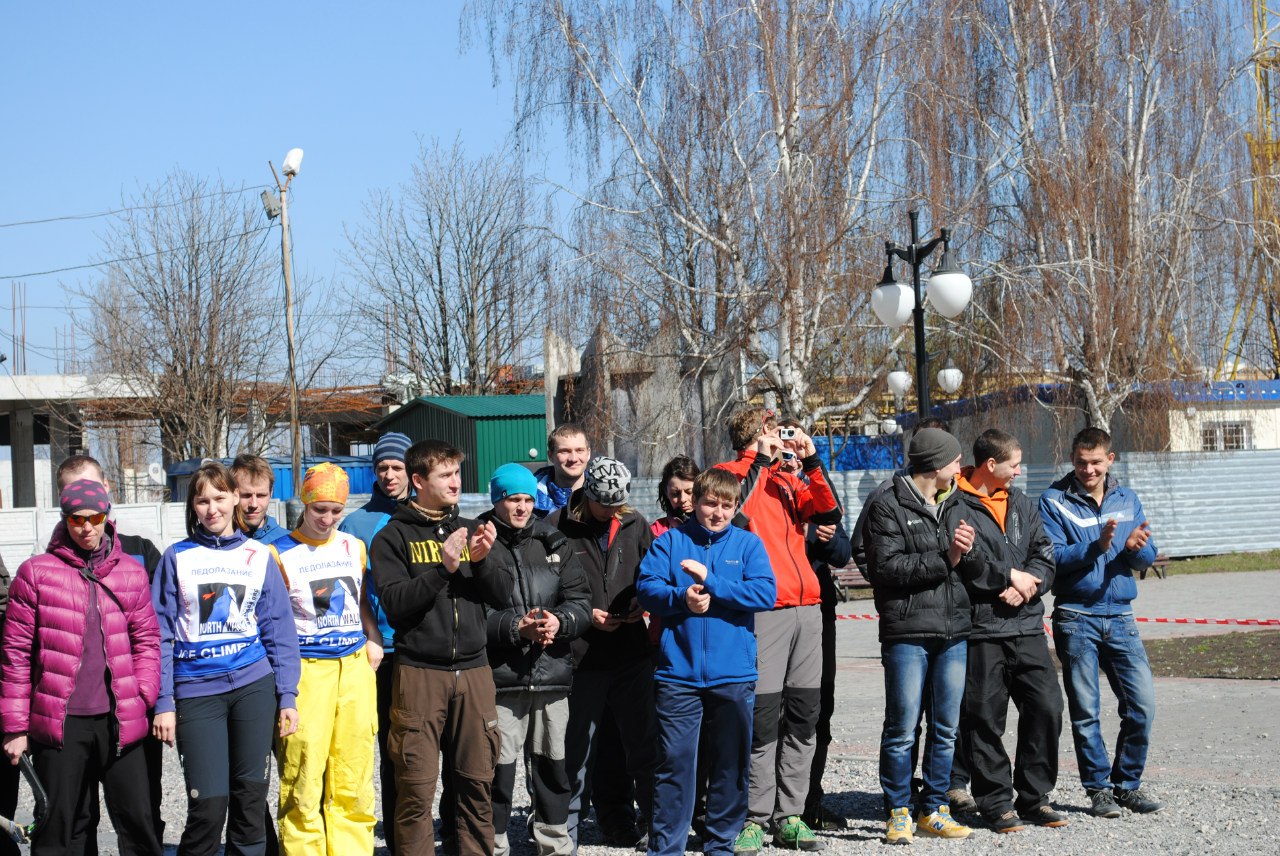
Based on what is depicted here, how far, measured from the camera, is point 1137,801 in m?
6.68

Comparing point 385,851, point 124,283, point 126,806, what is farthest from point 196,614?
point 124,283

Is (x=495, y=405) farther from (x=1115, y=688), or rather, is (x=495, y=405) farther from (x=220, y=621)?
(x=220, y=621)

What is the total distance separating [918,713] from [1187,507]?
69.0 feet

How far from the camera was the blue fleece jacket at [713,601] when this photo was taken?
19.1ft

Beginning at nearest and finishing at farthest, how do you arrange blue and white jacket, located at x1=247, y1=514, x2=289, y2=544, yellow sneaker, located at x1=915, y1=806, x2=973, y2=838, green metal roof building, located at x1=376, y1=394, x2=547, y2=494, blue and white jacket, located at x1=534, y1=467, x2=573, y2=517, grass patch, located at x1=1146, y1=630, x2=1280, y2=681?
blue and white jacket, located at x1=247, y1=514, x2=289, y2=544 → yellow sneaker, located at x1=915, y1=806, x2=973, y2=838 → blue and white jacket, located at x1=534, y1=467, x2=573, y2=517 → grass patch, located at x1=1146, y1=630, x2=1280, y2=681 → green metal roof building, located at x1=376, y1=394, x2=547, y2=494

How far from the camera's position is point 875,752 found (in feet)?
27.9

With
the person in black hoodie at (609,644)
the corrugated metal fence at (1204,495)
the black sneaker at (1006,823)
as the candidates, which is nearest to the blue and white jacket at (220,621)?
the person in black hoodie at (609,644)

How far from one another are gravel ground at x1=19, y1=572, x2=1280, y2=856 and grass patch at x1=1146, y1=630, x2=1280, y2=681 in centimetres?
51

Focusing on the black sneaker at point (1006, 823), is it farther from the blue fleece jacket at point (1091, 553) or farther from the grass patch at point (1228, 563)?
the grass patch at point (1228, 563)

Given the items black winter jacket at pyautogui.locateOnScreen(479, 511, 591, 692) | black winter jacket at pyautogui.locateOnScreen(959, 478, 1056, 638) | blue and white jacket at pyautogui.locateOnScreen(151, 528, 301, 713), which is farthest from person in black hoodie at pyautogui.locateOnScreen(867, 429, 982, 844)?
blue and white jacket at pyautogui.locateOnScreen(151, 528, 301, 713)

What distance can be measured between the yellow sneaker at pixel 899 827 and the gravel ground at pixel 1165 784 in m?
0.09

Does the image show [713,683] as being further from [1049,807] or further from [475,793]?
[1049,807]

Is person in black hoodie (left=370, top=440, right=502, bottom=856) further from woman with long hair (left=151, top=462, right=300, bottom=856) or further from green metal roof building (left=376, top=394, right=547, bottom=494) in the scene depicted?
green metal roof building (left=376, top=394, right=547, bottom=494)

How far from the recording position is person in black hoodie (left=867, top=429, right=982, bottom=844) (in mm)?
6406
